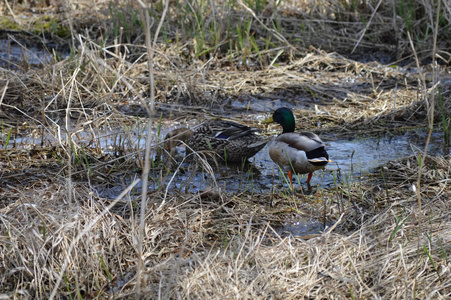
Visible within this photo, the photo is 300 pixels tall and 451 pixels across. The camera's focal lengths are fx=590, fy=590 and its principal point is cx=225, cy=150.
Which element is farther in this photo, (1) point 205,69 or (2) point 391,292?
(1) point 205,69

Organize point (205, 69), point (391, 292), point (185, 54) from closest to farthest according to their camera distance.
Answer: point (391, 292) → point (205, 69) → point (185, 54)

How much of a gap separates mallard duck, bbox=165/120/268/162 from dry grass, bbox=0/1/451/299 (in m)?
0.44

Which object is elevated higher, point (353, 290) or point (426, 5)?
point (426, 5)

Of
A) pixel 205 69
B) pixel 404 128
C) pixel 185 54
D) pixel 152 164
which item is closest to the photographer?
pixel 152 164

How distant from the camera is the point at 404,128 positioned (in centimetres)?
605

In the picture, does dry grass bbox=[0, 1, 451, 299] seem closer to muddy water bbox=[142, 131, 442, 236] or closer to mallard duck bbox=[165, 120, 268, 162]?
muddy water bbox=[142, 131, 442, 236]

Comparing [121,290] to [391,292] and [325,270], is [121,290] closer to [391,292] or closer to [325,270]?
[325,270]

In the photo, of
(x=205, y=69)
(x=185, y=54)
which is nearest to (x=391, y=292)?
(x=205, y=69)

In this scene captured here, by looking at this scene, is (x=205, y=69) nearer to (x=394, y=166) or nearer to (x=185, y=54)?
(x=185, y=54)

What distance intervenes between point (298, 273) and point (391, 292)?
47 cm

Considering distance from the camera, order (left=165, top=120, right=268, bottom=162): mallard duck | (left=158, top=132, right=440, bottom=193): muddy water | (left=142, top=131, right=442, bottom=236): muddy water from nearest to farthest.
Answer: (left=142, top=131, right=442, bottom=236): muddy water < (left=158, top=132, right=440, bottom=193): muddy water < (left=165, top=120, right=268, bottom=162): mallard duck

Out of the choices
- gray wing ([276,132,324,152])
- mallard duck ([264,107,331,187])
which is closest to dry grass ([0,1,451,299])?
mallard duck ([264,107,331,187])

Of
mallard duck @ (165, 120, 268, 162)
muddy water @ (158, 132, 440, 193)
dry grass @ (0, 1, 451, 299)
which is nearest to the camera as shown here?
dry grass @ (0, 1, 451, 299)

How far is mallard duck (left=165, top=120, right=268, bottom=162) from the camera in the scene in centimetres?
540
